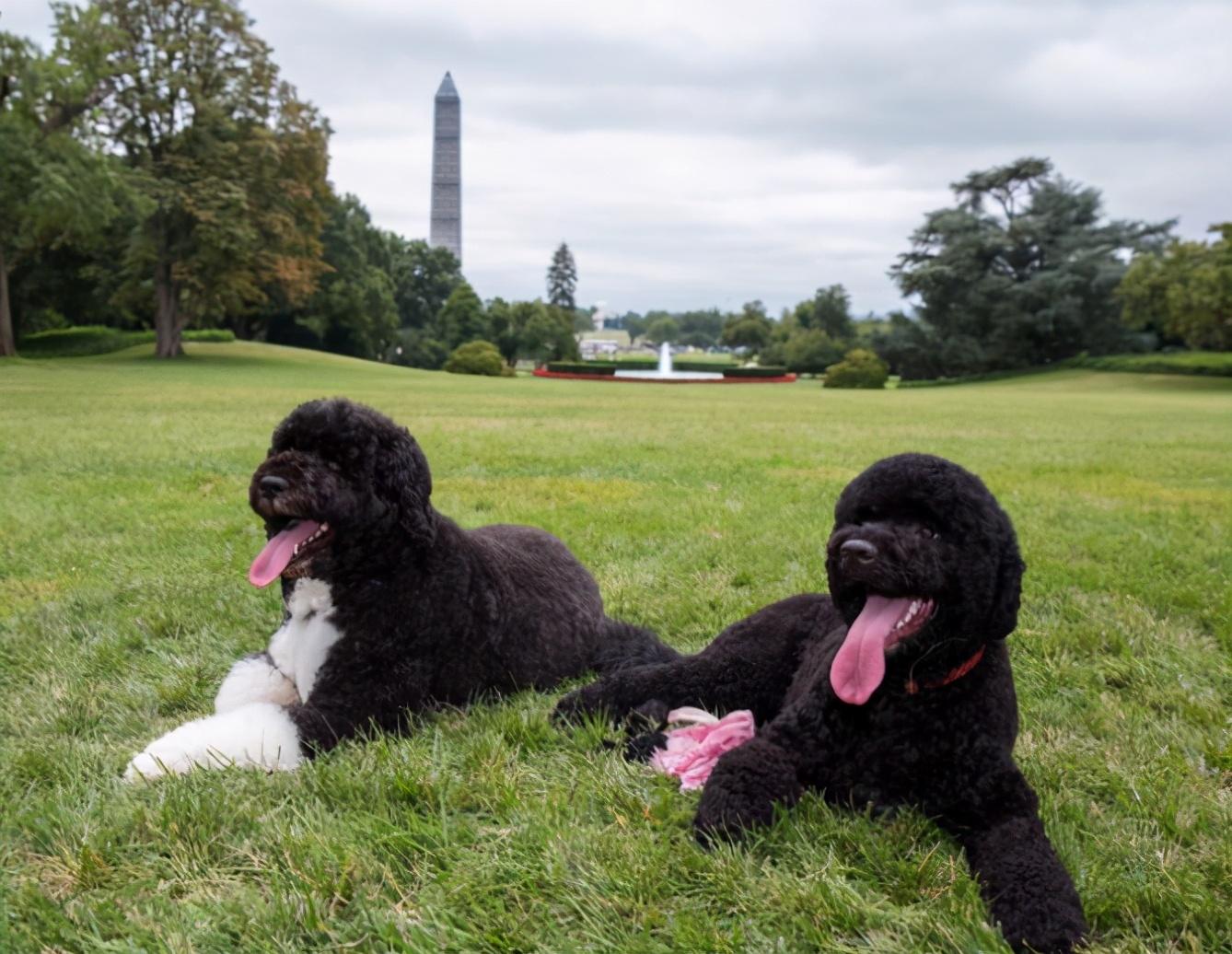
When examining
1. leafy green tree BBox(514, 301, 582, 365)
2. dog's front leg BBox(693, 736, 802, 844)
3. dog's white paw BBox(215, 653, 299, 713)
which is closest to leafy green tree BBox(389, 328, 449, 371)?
leafy green tree BBox(514, 301, 582, 365)

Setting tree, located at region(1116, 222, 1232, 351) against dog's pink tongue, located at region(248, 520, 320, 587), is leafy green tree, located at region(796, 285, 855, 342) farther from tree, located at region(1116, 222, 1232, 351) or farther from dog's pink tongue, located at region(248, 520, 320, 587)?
dog's pink tongue, located at region(248, 520, 320, 587)

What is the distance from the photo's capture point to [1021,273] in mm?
53781

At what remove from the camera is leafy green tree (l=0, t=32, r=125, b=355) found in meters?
28.8

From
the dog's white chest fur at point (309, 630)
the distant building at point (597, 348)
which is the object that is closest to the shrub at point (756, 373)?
the distant building at point (597, 348)

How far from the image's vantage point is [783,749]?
2678 millimetres

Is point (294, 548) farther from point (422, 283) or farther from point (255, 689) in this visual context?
point (422, 283)

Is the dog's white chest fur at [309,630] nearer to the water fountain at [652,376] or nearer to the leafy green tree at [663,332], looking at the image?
the water fountain at [652,376]

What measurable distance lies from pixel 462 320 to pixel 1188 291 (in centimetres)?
4771

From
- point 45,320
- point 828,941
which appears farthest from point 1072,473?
point 45,320

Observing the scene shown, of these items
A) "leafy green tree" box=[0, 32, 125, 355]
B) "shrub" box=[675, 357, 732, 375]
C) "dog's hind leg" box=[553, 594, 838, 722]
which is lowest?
"dog's hind leg" box=[553, 594, 838, 722]

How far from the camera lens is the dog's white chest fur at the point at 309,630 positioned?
10.5 feet

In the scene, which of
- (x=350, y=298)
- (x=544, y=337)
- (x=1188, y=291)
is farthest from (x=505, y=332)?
(x=1188, y=291)

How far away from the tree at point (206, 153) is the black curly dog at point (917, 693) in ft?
123

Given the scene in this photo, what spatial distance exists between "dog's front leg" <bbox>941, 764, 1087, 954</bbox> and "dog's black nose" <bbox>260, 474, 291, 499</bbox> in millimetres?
2259
